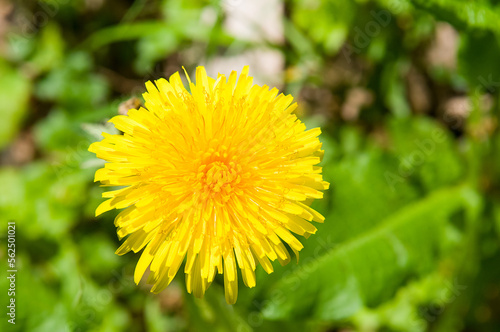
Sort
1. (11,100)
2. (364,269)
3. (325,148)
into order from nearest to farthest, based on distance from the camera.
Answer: (364,269), (325,148), (11,100)

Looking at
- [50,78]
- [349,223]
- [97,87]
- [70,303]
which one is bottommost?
[349,223]

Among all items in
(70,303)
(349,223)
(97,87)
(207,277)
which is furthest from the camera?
(97,87)

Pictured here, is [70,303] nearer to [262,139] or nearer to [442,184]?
[262,139]

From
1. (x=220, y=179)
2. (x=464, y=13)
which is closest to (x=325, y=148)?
(x=464, y=13)

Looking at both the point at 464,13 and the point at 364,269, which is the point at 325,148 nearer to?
the point at 364,269

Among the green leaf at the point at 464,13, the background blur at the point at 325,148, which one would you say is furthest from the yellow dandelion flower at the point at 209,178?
the green leaf at the point at 464,13

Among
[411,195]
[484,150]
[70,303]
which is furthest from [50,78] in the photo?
[484,150]

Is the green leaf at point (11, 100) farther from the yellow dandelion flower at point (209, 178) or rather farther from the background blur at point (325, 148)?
the yellow dandelion flower at point (209, 178)
